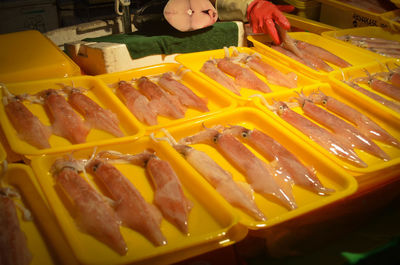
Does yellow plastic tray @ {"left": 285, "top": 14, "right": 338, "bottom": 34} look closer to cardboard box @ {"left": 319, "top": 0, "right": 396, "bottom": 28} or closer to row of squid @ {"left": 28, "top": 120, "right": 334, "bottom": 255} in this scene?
cardboard box @ {"left": 319, "top": 0, "right": 396, "bottom": 28}

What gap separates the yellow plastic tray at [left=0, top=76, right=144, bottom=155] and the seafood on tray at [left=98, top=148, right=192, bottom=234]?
0.12 metres

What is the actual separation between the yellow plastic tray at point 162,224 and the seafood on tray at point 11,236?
5.7 inches

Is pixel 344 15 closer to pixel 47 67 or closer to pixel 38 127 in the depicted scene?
pixel 47 67

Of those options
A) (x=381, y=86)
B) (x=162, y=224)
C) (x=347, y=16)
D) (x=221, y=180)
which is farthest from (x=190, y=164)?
(x=347, y=16)

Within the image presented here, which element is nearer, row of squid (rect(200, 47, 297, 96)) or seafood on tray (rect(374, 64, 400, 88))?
row of squid (rect(200, 47, 297, 96))

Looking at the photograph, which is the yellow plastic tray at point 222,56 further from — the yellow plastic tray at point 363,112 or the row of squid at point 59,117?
the row of squid at point 59,117

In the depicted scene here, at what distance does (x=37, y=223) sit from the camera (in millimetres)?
1446

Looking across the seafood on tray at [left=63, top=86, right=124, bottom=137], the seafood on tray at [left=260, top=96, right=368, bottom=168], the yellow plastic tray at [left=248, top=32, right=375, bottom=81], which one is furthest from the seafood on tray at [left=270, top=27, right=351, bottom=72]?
the seafood on tray at [left=63, top=86, right=124, bottom=137]

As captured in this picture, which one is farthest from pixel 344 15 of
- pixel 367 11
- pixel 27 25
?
pixel 27 25

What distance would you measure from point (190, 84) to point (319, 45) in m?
1.57

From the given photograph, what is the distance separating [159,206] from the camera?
4.96ft

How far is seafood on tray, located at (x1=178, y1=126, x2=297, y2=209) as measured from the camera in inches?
62.6

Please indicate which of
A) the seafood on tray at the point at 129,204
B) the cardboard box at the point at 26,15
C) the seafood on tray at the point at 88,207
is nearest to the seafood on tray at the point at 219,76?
the seafood on tray at the point at 129,204

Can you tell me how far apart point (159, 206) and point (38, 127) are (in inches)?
33.2
